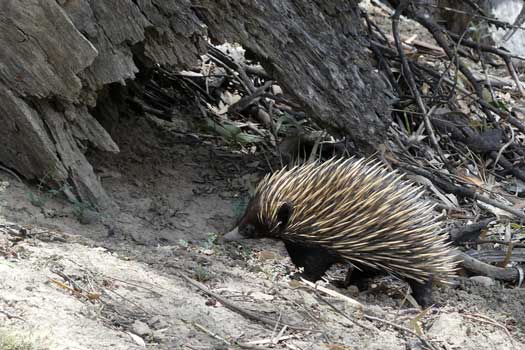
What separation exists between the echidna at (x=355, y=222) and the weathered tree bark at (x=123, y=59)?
0.71 metres

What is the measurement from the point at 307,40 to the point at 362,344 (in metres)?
2.53

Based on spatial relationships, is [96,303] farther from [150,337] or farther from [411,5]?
[411,5]

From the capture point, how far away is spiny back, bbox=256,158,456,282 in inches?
229

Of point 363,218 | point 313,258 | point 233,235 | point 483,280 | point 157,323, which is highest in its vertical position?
point 157,323

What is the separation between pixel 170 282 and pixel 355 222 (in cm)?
162

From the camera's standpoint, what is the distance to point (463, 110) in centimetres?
888

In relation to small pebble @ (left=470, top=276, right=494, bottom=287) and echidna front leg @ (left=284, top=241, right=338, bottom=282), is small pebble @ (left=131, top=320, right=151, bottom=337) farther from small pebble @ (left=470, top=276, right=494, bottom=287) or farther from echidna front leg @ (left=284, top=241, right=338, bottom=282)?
small pebble @ (left=470, top=276, right=494, bottom=287)

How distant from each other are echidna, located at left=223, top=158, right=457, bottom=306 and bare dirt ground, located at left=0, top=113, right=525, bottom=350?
0.79ft

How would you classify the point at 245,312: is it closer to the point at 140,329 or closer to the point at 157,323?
the point at 157,323

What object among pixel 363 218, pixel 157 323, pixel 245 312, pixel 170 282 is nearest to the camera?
pixel 157 323

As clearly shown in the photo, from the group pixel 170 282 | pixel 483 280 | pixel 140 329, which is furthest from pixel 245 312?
pixel 483 280

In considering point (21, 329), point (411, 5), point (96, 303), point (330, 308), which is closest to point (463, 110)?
point (411, 5)

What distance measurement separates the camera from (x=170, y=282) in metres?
4.86

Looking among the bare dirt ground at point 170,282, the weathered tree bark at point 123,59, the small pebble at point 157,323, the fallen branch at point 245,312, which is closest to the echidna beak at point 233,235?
the bare dirt ground at point 170,282
